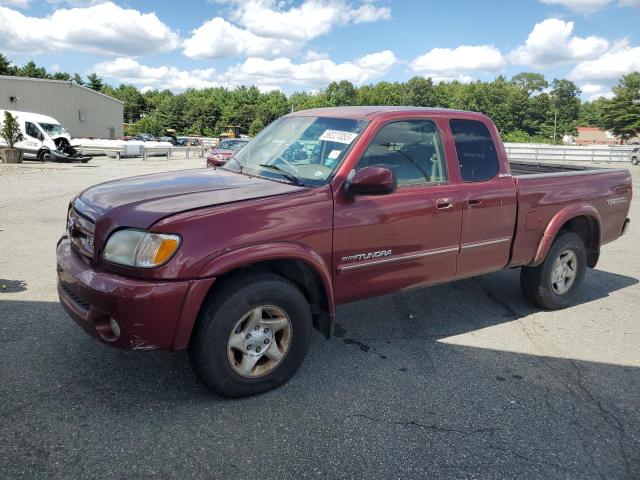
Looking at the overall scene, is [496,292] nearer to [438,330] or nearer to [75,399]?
[438,330]

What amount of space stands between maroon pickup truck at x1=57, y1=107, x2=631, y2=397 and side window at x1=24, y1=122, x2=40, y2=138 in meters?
23.5

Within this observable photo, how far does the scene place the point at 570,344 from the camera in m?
4.44

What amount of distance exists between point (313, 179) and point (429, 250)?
1.11 metres

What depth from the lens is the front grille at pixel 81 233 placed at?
3188 mm

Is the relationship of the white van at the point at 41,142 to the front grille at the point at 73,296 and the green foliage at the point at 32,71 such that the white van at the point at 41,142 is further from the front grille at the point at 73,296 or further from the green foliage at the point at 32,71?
the green foliage at the point at 32,71

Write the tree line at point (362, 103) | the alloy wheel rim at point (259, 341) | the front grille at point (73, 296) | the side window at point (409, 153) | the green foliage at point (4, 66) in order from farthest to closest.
→ the tree line at point (362, 103)
the green foliage at point (4, 66)
the side window at point (409, 153)
the alloy wheel rim at point (259, 341)
the front grille at point (73, 296)

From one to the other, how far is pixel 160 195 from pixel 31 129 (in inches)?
970

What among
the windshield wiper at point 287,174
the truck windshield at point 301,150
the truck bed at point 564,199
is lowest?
the truck bed at point 564,199

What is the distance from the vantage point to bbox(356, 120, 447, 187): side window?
12.6ft

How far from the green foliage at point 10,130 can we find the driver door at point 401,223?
76.4 ft

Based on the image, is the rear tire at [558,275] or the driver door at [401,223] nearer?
the driver door at [401,223]

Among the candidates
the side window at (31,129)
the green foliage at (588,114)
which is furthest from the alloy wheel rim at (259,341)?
the green foliage at (588,114)

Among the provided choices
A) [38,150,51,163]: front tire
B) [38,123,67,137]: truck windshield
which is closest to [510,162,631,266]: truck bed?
[38,150,51,163]: front tire

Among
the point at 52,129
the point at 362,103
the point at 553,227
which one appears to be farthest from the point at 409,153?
the point at 362,103
